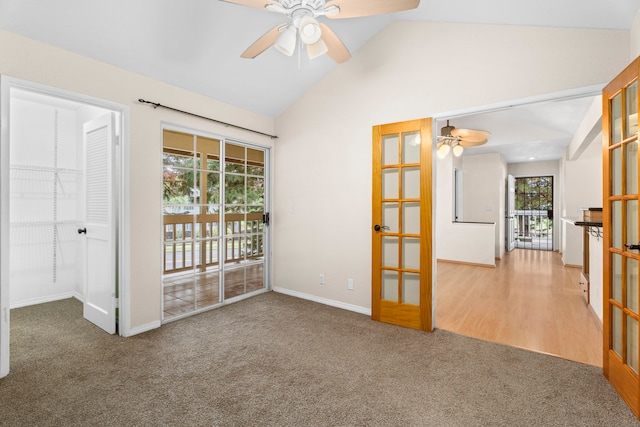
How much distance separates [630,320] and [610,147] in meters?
1.20

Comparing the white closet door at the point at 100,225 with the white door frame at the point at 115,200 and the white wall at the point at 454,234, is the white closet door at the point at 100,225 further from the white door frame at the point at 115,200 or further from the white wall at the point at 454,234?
the white wall at the point at 454,234

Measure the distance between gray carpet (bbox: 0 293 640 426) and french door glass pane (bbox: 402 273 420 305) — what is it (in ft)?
1.09

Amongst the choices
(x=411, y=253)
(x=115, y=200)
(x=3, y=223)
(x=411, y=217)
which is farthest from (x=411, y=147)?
(x=3, y=223)

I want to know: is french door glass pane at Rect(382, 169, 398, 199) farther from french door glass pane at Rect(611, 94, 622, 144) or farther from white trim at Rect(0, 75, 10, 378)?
white trim at Rect(0, 75, 10, 378)

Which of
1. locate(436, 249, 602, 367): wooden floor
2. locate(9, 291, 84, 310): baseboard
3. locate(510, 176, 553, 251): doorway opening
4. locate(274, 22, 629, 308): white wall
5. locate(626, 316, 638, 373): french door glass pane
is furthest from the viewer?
locate(510, 176, 553, 251): doorway opening

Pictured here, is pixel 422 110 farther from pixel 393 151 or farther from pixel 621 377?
pixel 621 377

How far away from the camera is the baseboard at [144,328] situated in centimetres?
292

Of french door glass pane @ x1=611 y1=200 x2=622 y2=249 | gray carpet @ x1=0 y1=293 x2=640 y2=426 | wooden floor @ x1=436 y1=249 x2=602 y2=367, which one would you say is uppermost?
french door glass pane @ x1=611 y1=200 x2=622 y2=249

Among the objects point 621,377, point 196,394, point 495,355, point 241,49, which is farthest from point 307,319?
point 241,49

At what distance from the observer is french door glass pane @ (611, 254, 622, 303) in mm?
2113

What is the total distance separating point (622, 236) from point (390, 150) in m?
1.99

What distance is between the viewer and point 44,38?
235cm

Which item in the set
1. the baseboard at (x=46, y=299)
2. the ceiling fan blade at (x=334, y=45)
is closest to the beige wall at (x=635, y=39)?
the ceiling fan blade at (x=334, y=45)

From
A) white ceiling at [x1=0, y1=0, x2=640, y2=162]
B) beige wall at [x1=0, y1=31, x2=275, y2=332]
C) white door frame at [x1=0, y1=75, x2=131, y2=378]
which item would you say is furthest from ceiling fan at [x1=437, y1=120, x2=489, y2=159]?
white door frame at [x1=0, y1=75, x2=131, y2=378]
